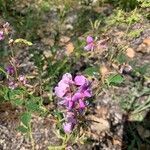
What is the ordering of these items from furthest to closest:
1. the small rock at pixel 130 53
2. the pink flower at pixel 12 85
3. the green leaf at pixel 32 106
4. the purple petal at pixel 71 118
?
the small rock at pixel 130 53 → the pink flower at pixel 12 85 → the green leaf at pixel 32 106 → the purple petal at pixel 71 118

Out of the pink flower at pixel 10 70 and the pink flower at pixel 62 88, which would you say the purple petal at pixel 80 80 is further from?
the pink flower at pixel 10 70

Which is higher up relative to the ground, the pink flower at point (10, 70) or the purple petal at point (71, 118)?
the pink flower at point (10, 70)

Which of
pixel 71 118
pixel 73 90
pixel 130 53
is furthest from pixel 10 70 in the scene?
pixel 130 53

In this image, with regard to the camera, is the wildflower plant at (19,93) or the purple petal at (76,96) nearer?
the purple petal at (76,96)

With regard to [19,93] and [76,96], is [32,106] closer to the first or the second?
[19,93]

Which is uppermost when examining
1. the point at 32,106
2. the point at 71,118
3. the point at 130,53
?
the point at 130,53

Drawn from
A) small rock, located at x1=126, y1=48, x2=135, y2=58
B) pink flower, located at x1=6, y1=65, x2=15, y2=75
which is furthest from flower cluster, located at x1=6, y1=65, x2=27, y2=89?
small rock, located at x1=126, y1=48, x2=135, y2=58

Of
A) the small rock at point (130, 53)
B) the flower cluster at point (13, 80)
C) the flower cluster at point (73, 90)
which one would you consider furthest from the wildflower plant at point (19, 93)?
the small rock at point (130, 53)

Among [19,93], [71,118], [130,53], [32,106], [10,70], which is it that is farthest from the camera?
[130,53]

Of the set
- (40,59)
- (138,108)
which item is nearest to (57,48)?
(40,59)

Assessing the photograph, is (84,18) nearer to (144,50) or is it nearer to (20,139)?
(144,50)

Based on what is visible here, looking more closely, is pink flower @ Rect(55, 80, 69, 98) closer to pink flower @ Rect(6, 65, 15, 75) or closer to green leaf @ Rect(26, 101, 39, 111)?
green leaf @ Rect(26, 101, 39, 111)
